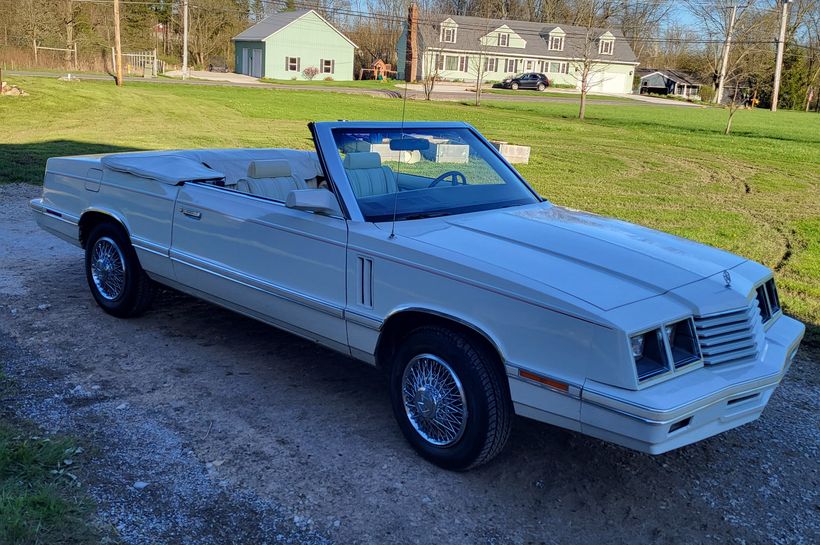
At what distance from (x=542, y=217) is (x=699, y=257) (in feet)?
3.00

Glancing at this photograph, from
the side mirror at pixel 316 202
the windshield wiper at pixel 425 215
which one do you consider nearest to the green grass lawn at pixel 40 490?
the side mirror at pixel 316 202

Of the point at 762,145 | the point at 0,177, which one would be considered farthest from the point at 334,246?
the point at 762,145

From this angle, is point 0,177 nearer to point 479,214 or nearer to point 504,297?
point 479,214

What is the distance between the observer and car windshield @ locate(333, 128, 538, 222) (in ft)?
14.3

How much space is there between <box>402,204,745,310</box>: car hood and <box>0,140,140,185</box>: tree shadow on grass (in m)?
9.64

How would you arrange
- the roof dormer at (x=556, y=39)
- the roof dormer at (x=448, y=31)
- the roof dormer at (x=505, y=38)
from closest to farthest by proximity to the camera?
1. the roof dormer at (x=448, y=31)
2. the roof dormer at (x=505, y=38)
3. the roof dormer at (x=556, y=39)

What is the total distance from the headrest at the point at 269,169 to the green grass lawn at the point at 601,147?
14.2ft

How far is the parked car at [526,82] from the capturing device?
2530 inches

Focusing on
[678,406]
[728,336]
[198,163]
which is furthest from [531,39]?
[678,406]

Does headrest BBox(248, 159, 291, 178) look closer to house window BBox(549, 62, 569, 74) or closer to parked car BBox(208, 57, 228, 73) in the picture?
parked car BBox(208, 57, 228, 73)

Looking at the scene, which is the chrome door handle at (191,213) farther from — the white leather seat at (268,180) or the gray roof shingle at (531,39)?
the gray roof shingle at (531,39)

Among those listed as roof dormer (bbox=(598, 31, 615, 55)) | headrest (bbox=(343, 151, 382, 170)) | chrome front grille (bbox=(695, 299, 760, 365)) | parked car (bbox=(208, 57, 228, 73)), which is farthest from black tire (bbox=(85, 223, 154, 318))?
roof dormer (bbox=(598, 31, 615, 55))

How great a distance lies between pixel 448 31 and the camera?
7025cm

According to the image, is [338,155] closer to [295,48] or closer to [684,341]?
[684,341]
